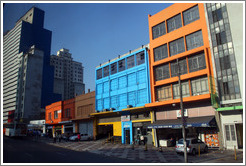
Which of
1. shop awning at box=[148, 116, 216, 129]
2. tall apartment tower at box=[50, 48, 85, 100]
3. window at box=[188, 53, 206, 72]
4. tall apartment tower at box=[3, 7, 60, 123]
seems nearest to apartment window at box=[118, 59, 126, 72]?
shop awning at box=[148, 116, 216, 129]

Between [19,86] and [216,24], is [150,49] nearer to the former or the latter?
[216,24]

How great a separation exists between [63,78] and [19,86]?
37967mm

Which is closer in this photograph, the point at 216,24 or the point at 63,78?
the point at 216,24

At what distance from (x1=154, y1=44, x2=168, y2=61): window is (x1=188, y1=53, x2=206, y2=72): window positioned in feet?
14.1

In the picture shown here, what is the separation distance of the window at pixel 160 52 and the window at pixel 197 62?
14.1 ft

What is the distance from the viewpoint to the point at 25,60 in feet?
364

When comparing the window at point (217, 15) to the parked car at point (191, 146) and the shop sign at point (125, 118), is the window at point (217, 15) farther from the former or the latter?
the shop sign at point (125, 118)

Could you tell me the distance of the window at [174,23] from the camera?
30.3m

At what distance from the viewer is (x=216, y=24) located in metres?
25.7

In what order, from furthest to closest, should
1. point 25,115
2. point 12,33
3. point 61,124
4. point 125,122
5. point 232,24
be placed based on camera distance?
point 12,33
point 25,115
point 61,124
point 125,122
point 232,24

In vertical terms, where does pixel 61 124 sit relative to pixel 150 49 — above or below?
below

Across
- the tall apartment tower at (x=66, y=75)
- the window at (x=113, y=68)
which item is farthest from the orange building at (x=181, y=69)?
→ the tall apartment tower at (x=66, y=75)

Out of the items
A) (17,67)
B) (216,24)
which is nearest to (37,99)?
(17,67)

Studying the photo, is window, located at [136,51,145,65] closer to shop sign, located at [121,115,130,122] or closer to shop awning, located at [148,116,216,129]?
shop sign, located at [121,115,130,122]
